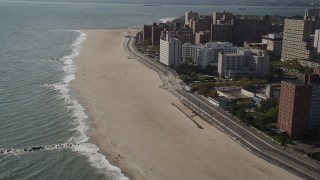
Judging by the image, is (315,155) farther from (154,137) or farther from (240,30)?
(240,30)

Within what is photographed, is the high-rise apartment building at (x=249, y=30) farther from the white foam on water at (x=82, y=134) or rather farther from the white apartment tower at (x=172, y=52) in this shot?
the white foam on water at (x=82, y=134)

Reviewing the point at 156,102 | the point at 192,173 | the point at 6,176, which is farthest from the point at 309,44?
the point at 6,176

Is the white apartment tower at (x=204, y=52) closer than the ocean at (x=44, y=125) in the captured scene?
No

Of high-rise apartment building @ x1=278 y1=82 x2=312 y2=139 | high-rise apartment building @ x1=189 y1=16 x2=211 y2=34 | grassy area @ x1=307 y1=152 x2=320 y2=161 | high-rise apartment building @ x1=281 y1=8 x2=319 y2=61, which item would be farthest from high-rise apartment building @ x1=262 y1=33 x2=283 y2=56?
A: grassy area @ x1=307 y1=152 x2=320 y2=161

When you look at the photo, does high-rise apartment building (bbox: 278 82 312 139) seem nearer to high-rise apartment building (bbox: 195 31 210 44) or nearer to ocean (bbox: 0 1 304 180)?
ocean (bbox: 0 1 304 180)

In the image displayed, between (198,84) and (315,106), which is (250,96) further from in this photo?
Answer: (315,106)

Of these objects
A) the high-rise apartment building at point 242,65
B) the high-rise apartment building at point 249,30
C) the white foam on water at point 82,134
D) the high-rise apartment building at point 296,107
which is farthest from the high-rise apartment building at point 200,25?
the high-rise apartment building at point 296,107
